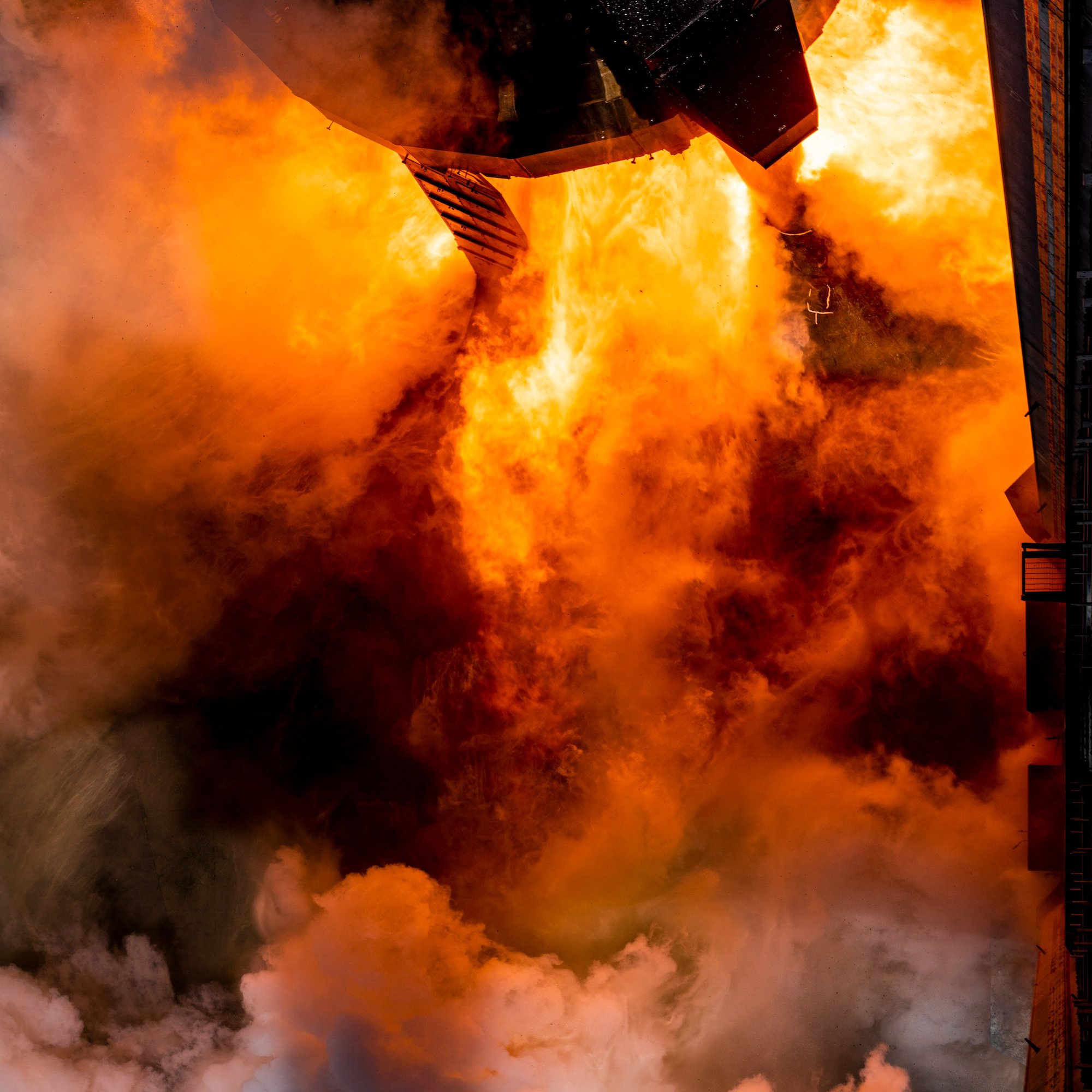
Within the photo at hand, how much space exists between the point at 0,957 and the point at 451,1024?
22.9ft

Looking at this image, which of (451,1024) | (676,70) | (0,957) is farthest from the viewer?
(0,957)

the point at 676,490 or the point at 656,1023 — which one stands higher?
the point at 676,490

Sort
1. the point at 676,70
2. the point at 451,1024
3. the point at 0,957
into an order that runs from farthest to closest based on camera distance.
→ the point at 0,957 < the point at 451,1024 < the point at 676,70

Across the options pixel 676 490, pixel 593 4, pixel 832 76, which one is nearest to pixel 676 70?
pixel 593 4

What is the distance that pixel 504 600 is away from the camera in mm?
13125

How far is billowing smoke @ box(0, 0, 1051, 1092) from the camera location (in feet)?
40.4

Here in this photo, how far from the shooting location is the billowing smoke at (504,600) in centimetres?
1231

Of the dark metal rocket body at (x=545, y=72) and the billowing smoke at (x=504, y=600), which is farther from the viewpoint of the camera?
the billowing smoke at (x=504, y=600)

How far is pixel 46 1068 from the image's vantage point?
12.8 m

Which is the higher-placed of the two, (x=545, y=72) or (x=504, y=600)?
(x=545, y=72)

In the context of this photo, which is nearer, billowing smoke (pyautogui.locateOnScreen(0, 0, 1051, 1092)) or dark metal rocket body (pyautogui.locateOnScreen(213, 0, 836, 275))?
dark metal rocket body (pyautogui.locateOnScreen(213, 0, 836, 275))

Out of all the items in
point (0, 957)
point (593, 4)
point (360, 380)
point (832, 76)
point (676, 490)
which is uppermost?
point (832, 76)

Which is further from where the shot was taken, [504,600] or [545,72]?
[504,600]

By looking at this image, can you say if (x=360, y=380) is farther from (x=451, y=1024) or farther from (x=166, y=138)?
(x=451, y=1024)
